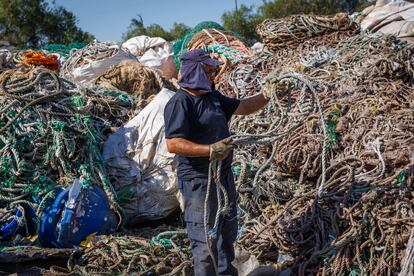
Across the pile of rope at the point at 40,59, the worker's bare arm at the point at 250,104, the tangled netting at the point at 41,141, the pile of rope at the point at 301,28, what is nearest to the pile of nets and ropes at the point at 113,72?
the pile of rope at the point at 40,59

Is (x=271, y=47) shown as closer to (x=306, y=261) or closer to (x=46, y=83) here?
(x=46, y=83)

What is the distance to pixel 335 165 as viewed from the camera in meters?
5.14

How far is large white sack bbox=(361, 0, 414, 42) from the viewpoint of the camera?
7715 mm

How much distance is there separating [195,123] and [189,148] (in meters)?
0.24

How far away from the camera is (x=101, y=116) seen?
651 centimetres

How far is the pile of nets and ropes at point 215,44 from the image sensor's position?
8648mm

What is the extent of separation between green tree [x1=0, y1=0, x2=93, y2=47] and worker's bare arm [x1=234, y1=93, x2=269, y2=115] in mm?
17672

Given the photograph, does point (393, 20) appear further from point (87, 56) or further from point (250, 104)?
point (250, 104)

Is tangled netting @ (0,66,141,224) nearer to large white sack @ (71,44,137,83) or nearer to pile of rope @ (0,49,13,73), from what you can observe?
pile of rope @ (0,49,13,73)

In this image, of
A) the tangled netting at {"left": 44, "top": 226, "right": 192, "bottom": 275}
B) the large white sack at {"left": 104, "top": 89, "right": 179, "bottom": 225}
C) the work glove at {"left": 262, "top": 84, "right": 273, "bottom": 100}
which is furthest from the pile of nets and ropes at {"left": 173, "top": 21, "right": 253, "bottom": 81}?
the work glove at {"left": 262, "top": 84, "right": 273, "bottom": 100}

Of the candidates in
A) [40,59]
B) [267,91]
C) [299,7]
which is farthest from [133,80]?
[299,7]

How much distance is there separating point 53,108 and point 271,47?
3.16 metres

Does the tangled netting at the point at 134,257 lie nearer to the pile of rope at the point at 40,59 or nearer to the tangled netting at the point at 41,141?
the tangled netting at the point at 41,141

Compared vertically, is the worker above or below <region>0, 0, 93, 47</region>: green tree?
below
